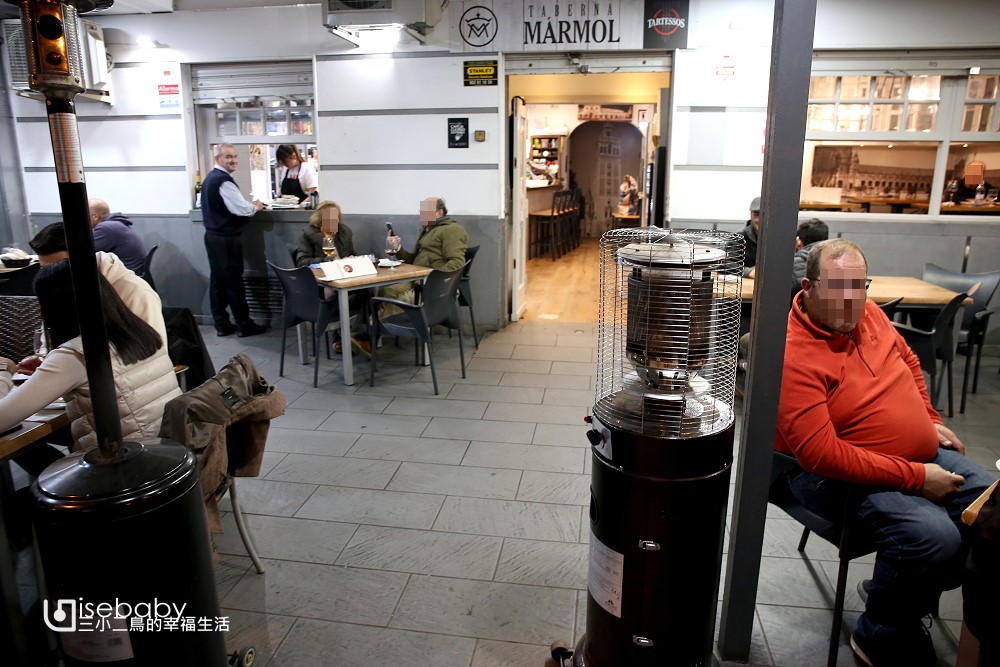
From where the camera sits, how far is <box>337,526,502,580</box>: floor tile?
266cm

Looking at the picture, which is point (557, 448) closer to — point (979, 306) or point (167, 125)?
point (979, 306)

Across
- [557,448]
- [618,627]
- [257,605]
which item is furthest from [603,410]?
[557,448]

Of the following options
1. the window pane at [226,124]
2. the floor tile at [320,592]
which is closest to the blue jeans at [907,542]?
the floor tile at [320,592]

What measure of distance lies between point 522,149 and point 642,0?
163cm

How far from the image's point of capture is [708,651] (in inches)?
74.2

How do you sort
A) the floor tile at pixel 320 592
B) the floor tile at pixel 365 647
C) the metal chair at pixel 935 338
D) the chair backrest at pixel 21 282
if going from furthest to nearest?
the chair backrest at pixel 21 282
the metal chair at pixel 935 338
the floor tile at pixel 320 592
the floor tile at pixel 365 647

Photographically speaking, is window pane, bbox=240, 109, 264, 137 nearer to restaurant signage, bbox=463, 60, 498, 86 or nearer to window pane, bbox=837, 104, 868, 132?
restaurant signage, bbox=463, 60, 498, 86

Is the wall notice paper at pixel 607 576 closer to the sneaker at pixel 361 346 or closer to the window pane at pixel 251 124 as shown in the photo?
the sneaker at pixel 361 346

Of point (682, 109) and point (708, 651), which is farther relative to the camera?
point (682, 109)

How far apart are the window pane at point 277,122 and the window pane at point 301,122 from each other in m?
0.08

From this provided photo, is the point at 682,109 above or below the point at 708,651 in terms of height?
above

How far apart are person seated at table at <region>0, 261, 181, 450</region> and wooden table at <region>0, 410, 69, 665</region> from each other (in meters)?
0.06

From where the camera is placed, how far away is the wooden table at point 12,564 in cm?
191

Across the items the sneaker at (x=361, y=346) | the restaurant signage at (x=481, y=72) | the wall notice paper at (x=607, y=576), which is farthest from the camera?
the restaurant signage at (x=481, y=72)
